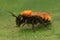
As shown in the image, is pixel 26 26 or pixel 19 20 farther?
pixel 26 26

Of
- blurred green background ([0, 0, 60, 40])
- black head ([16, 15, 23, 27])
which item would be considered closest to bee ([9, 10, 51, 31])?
black head ([16, 15, 23, 27])

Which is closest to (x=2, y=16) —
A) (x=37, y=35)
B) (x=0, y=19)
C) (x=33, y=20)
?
(x=0, y=19)

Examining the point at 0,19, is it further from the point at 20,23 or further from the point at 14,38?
the point at 14,38

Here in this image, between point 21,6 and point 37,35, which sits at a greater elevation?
point 21,6

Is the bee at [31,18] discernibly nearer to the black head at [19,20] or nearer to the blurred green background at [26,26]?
the black head at [19,20]

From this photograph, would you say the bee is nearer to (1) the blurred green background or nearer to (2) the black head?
(2) the black head

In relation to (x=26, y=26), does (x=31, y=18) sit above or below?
above

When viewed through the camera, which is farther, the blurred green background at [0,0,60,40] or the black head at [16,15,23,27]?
the black head at [16,15,23,27]

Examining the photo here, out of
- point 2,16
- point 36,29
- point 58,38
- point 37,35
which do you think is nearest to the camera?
point 58,38
